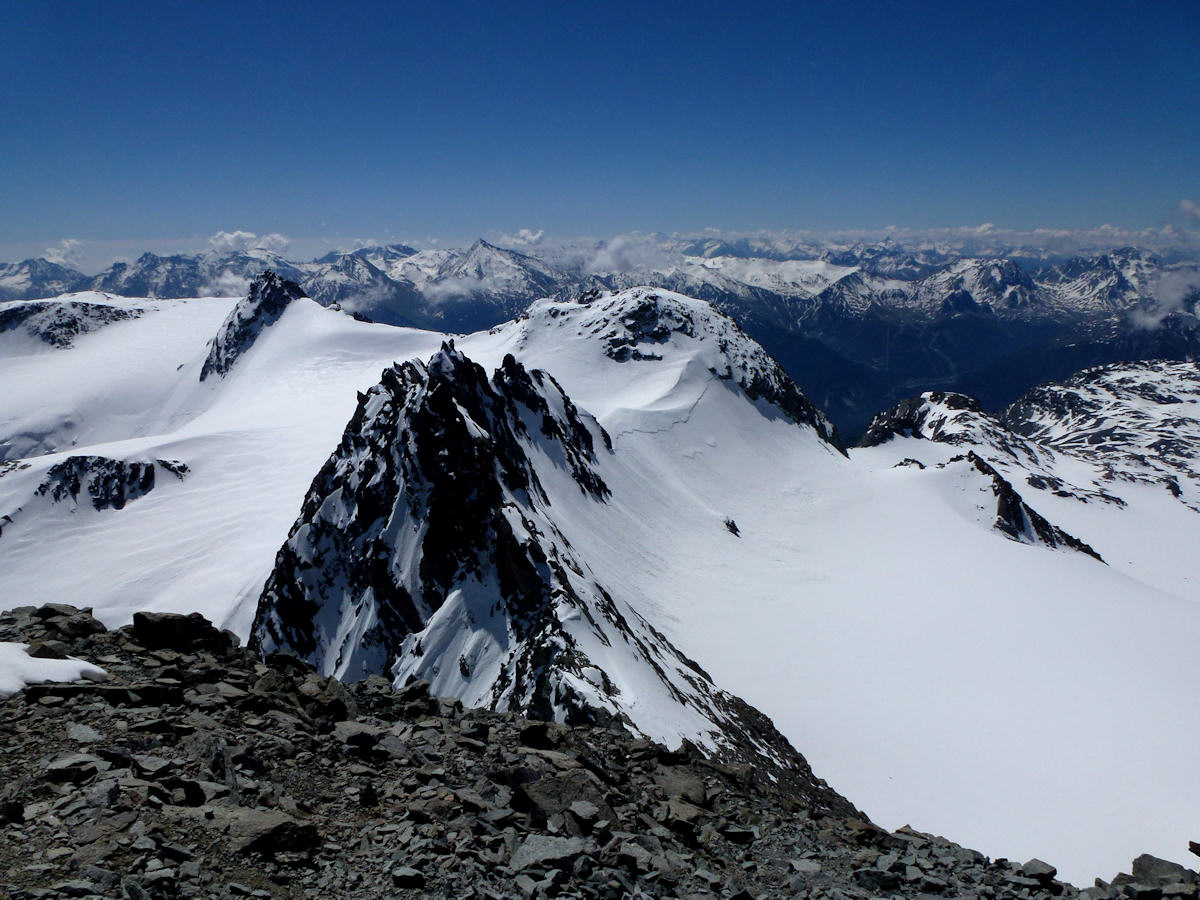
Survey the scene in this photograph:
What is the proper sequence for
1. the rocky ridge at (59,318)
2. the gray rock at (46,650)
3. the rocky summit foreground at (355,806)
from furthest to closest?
the rocky ridge at (59,318), the gray rock at (46,650), the rocky summit foreground at (355,806)

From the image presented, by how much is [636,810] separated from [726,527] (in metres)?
61.1

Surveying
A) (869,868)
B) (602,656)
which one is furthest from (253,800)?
(602,656)

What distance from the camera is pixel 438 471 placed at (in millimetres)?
39906

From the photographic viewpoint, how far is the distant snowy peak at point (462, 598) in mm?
27484

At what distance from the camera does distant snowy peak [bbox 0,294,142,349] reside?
17675cm

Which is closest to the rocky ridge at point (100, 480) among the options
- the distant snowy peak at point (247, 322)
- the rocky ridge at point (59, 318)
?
the distant snowy peak at point (247, 322)

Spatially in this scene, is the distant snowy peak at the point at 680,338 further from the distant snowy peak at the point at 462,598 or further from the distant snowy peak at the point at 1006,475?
the distant snowy peak at the point at 462,598

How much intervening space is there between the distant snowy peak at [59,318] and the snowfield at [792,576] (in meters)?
62.1

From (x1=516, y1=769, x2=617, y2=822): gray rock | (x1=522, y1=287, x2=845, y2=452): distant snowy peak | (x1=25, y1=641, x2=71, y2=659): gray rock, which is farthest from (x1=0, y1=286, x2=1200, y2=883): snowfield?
(x1=516, y1=769, x2=617, y2=822): gray rock

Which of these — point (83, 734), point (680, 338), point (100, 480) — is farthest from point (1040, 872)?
point (680, 338)

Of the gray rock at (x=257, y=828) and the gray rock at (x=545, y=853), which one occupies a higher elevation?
the gray rock at (x=257, y=828)

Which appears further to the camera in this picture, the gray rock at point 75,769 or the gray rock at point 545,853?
the gray rock at point 545,853

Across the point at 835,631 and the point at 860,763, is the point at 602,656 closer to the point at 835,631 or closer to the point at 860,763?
the point at 860,763

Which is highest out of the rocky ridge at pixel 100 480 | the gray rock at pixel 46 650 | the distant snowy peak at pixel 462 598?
the gray rock at pixel 46 650
